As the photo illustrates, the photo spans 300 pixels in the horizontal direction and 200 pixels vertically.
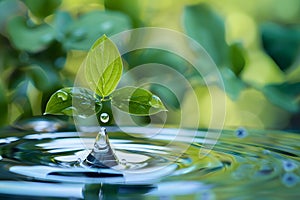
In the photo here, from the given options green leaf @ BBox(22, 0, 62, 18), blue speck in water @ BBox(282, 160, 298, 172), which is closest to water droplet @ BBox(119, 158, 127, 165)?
blue speck in water @ BBox(282, 160, 298, 172)

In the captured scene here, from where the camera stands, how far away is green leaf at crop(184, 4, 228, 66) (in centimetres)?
88

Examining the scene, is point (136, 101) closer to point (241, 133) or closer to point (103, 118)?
point (103, 118)

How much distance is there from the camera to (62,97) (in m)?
0.48

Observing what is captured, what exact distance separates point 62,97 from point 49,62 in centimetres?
54

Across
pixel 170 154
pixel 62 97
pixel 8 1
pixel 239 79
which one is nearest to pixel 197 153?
pixel 170 154

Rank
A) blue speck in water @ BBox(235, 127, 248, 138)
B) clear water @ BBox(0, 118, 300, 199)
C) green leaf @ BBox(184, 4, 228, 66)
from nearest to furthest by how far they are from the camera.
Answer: clear water @ BBox(0, 118, 300, 199) → blue speck in water @ BBox(235, 127, 248, 138) → green leaf @ BBox(184, 4, 228, 66)

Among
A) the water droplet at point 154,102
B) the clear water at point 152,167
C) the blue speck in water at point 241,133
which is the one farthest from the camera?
the blue speck in water at point 241,133

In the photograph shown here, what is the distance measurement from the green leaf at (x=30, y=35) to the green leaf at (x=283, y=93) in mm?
354

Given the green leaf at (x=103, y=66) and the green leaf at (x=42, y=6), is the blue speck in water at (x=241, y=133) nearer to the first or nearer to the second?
the green leaf at (x=103, y=66)

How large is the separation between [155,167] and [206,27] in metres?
0.46

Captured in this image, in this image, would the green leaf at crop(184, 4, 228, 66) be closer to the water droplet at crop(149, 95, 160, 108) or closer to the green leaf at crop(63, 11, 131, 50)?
the green leaf at crop(63, 11, 131, 50)

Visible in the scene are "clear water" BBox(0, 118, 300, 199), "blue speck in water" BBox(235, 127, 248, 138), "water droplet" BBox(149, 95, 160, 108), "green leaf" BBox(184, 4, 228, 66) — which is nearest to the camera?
"clear water" BBox(0, 118, 300, 199)

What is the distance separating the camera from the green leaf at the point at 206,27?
878mm

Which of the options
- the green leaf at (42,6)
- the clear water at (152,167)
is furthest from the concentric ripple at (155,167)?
the green leaf at (42,6)
